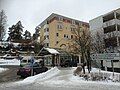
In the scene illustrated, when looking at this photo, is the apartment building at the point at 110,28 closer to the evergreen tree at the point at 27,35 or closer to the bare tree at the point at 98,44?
the bare tree at the point at 98,44

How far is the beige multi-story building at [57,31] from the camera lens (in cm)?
4731

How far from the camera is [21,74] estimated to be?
714 inches

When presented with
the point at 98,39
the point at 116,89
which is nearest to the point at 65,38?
the point at 98,39

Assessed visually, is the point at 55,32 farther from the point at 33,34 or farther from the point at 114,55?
the point at 114,55

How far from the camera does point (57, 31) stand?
47531 millimetres

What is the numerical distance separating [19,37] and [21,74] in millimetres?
38201

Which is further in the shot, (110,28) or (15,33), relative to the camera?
(15,33)

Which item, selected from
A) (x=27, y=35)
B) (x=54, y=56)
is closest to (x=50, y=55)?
(x=54, y=56)

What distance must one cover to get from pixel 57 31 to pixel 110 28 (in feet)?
47.5

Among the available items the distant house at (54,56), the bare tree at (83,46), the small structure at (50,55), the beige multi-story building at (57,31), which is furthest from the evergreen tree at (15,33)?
the bare tree at (83,46)

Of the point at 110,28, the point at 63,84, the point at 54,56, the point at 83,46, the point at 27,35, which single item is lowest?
the point at 63,84

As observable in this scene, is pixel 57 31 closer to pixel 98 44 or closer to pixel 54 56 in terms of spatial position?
pixel 54 56

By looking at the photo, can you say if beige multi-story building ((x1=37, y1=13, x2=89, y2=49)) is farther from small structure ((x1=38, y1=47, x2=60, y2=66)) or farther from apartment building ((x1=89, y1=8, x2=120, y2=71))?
Answer: apartment building ((x1=89, y1=8, x2=120, y2=71))

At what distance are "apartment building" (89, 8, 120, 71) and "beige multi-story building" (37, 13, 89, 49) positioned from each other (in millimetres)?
9700
